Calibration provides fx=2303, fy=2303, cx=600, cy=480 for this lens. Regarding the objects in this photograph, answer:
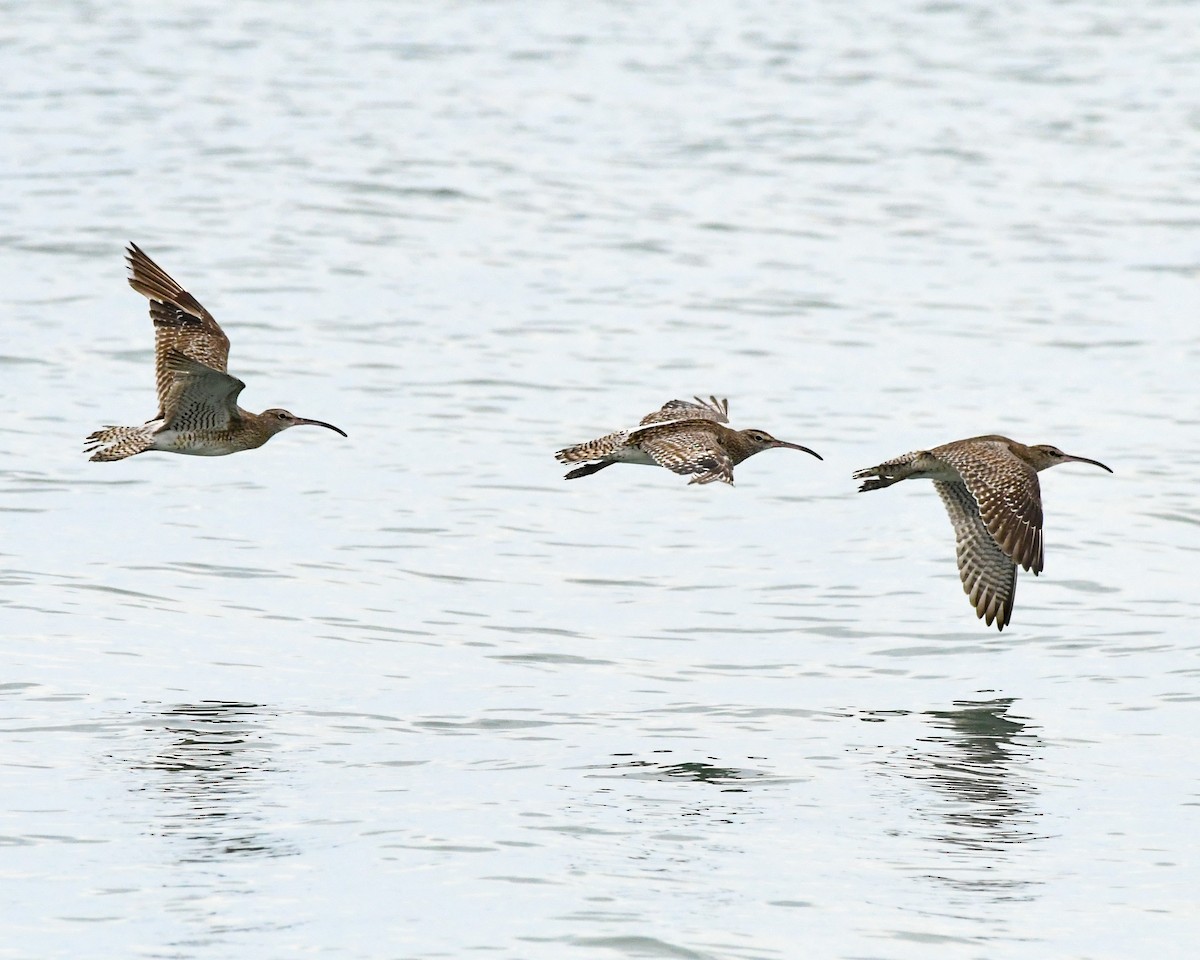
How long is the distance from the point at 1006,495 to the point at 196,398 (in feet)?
17.2

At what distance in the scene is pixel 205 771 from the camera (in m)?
12.4

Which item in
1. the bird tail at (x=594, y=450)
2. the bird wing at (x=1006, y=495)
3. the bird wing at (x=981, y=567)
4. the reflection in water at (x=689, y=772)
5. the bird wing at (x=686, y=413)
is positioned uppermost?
the bird wing at (x=686, y=413)

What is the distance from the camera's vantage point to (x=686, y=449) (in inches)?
550

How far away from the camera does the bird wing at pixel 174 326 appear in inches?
591

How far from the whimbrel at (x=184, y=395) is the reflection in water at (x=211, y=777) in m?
2.08

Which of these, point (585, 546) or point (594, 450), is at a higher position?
point (594, 450)

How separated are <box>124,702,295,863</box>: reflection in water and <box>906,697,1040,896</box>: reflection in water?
11.0ft

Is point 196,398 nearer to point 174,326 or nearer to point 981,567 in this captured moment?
point 174,326

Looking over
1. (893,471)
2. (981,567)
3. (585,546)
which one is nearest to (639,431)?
(893,471)

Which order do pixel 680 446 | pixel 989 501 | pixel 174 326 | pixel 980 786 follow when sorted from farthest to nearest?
pixel 174 326 < pixel 989 501 < pixel 680 446 < pixel 980 786

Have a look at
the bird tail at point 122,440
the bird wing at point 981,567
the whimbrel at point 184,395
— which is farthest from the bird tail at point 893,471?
the bird tail at point 122,440

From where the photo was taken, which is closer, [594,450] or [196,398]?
[594,450]

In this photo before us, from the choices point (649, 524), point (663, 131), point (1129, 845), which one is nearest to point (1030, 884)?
point (1129, 845)

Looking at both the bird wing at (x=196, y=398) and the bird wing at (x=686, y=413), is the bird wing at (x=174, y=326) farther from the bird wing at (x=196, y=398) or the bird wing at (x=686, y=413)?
the bird wing at (x=686, y=413)
